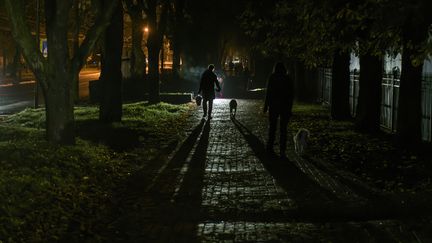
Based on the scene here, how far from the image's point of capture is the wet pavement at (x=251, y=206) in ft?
21.5

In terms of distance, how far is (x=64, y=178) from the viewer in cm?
860

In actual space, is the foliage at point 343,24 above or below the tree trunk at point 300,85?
above

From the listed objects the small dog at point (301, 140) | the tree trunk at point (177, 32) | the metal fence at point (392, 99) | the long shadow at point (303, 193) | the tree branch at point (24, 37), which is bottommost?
the long shadow at point (303, 193)

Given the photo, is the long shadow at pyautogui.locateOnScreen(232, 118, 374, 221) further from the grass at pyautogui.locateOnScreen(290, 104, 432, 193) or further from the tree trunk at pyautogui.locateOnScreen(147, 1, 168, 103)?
the tree trunk at pyautogui.locateOnScreen(147, 1, 168, 103)

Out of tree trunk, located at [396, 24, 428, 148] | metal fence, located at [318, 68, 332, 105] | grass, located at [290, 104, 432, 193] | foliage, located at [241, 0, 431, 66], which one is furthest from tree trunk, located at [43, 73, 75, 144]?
metal fence, located at [318, 68, 332, 105]

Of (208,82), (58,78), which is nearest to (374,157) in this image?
(58,78)

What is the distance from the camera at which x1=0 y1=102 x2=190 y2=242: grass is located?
6.46 m

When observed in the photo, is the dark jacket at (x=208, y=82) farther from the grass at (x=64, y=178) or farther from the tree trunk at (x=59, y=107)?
the tree trunk at (x=59, y=107)

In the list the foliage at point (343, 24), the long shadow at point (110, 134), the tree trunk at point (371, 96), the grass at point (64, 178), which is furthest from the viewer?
the tree trunk at point (371, 96)

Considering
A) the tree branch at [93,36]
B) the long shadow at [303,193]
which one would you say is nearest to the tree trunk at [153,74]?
the long shadow at [303,193]

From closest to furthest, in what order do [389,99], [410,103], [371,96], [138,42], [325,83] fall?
[410,103]
[371,96]
[389,99]
[325,83]
[138,42]

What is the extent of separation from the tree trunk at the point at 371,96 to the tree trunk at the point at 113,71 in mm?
6442

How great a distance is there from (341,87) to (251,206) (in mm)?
12090

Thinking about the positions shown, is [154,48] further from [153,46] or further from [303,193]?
[303,193]
